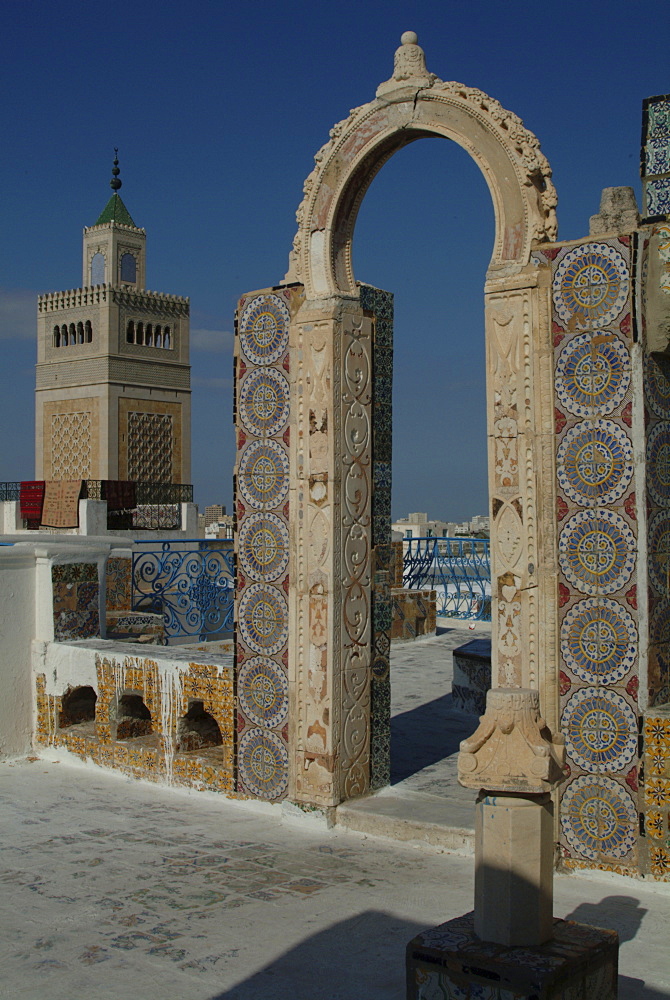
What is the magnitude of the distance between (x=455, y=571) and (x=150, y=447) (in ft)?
75.9

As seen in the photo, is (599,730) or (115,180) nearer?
(599,730)

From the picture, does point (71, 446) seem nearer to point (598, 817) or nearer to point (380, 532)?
point (380, 532)

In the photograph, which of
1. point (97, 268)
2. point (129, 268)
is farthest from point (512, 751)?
point (97, 268)

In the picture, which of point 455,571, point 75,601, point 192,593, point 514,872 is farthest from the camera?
point 455,571

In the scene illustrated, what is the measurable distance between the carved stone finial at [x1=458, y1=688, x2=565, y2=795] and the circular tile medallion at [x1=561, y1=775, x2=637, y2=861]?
143cm

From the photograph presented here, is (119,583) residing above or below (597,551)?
below

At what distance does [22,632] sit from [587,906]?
4.48 metres

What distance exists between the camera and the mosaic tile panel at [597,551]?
4387 mm

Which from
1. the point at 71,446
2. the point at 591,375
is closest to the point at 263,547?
the point at 591,375

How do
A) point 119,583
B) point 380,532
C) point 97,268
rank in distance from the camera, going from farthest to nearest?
point 97,268 < point 119,583 < point 380,532

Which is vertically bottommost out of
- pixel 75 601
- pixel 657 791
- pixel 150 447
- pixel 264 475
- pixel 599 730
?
pixel 657 791

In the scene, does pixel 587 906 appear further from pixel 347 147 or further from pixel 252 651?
pixel 347 147

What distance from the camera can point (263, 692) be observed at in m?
5.62

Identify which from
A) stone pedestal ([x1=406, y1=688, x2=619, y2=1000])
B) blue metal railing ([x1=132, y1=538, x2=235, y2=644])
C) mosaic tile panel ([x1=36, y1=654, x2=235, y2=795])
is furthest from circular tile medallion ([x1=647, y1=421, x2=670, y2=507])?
blue metal railing ([x1=132, y1=538, x2=235, y2=644])
